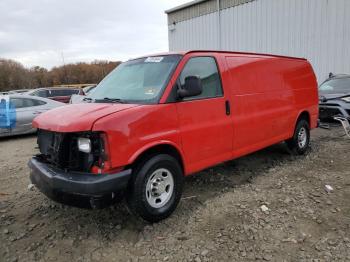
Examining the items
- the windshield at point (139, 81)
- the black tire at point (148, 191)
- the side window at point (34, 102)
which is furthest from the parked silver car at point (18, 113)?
the black tire at point (148, 191)

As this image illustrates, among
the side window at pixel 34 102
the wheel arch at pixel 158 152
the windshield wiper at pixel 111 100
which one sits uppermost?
the windshield wiper at pixel 111 100

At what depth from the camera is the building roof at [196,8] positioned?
17.5 metres

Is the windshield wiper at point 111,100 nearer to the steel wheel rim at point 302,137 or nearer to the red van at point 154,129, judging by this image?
the red van at point 154,129

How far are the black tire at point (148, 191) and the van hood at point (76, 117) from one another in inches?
27.2

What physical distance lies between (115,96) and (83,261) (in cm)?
199

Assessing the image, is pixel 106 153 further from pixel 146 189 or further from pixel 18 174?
pixel 18 174

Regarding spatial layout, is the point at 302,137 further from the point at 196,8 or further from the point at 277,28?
the point at 196,8

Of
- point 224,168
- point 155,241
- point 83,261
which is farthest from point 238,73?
point 83,261

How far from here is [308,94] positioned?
6754 millimetres

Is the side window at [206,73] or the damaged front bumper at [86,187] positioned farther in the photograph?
the side window at [206,73]

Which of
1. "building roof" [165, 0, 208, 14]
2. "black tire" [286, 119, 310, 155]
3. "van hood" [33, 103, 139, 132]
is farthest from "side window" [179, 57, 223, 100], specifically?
"building roof" [165, 0, 208, 14]

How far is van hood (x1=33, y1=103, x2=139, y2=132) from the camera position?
325 cm

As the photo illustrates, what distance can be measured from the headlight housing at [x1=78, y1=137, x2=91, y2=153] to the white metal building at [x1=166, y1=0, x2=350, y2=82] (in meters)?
13.4

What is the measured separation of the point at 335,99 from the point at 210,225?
7.38 meters
